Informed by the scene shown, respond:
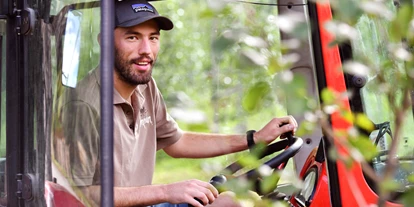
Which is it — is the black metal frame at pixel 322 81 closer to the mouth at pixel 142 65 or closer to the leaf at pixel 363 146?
the mouth at pixel 142 65

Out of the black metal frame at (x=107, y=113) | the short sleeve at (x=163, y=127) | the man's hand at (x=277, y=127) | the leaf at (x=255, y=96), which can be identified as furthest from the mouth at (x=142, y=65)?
the leaf at (x=255, y=96)

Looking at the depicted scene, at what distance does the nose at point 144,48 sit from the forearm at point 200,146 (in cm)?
60

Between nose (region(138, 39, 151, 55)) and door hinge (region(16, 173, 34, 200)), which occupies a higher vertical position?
nose (region(138, 39, 151, 55))

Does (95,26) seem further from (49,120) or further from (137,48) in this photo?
(137,48)

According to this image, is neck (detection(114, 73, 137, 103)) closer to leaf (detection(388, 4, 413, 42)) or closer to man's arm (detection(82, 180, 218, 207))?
man's arm (detection(82, 180, 218, 207))

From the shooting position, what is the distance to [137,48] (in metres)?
2.88

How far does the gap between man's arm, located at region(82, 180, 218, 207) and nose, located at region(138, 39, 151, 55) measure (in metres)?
0.61

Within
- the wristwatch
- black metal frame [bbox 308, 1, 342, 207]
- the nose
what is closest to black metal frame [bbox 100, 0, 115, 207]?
black metal frame [bbox 308, 1, 342, 207]

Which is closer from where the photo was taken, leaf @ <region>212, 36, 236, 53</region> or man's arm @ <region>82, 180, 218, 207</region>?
leaf @ <region>212, 36, 236, 53</region>

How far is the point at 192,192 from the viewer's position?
2312mm

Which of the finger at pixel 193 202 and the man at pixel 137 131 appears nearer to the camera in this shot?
the man at pixel 137 131

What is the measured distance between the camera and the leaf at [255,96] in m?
0.90

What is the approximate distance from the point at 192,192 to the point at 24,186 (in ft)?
1.57

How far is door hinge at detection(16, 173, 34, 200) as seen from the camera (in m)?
2.08
